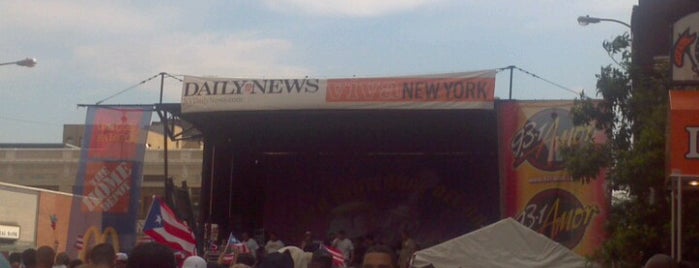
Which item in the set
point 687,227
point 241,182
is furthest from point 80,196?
point 687,227

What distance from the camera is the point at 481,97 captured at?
24.1 metres

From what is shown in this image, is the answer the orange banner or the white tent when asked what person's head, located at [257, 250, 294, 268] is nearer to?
the white tent

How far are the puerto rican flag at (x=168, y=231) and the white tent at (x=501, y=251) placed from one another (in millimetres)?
3373

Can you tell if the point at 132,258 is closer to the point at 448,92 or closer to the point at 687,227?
the point at 687,227

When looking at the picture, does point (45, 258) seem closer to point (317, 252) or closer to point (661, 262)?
point (317, 252)

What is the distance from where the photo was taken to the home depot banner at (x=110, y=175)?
80.0ft

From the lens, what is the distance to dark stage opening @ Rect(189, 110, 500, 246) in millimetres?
28922

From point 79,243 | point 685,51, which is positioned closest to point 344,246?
point 79,243

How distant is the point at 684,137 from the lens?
9.26 metres

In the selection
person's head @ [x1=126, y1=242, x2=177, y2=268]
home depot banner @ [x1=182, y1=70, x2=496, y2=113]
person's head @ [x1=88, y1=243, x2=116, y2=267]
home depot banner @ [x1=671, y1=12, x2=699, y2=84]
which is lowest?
person's head @ [x1=88, y1=243, x2=116, y2=267]

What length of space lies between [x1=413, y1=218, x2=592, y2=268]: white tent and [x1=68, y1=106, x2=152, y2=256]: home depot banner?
9.14 meters

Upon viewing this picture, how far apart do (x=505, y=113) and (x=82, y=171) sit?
9001 millimetres

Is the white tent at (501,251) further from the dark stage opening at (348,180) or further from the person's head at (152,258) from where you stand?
the person's head at (152,258)

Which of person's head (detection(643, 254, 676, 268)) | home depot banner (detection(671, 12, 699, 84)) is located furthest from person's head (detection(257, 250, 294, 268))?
person's head (detection(643, 254, 676, 268))
